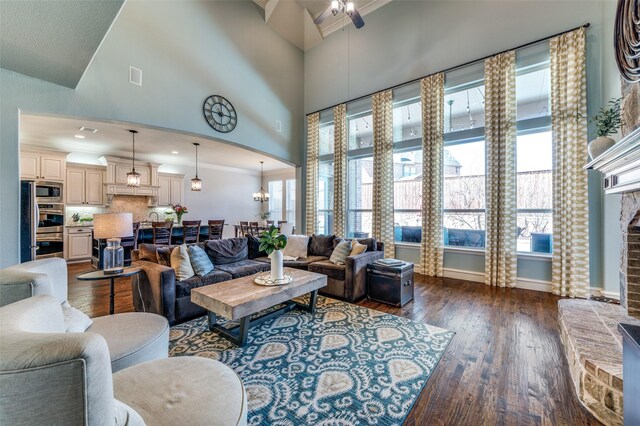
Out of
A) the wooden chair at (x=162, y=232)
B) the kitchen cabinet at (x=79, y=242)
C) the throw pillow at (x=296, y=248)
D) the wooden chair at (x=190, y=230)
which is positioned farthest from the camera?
the kitchen cabinet at (x=79, y=242)

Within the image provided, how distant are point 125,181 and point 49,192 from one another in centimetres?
151

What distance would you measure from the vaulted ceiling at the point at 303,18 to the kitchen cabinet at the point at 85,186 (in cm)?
591

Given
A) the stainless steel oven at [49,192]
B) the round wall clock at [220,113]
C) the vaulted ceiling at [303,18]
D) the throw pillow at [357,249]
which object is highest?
the vaulted ceiling at [303,18]

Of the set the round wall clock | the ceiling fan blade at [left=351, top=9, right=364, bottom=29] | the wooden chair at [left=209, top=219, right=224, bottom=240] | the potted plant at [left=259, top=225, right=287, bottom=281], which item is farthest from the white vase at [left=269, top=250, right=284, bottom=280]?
the wooden chair at [left=209, top=219, right=224, bottom=240]

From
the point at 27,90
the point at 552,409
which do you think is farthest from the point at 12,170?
the point at 552,409

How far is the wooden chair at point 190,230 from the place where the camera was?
20.1ft

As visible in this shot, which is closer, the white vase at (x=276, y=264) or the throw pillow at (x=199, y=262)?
the white vase at (x=276, y=264)

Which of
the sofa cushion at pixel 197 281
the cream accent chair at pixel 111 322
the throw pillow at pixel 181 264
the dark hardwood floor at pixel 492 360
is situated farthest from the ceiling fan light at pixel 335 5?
the cream accent chair at pixel 111 322

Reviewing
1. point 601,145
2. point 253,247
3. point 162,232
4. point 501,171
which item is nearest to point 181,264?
point 253,247

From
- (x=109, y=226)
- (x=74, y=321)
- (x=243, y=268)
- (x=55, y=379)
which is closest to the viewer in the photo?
(x=55, y=379)

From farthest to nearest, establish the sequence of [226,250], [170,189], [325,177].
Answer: [170,189] → [325,177] → [226,250]

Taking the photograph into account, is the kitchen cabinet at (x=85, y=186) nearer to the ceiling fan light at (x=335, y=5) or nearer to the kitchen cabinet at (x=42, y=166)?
the kitchen cabinet at (x=42, y=166)

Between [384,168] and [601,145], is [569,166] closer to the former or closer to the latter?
[601,145]

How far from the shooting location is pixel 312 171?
6758mm
